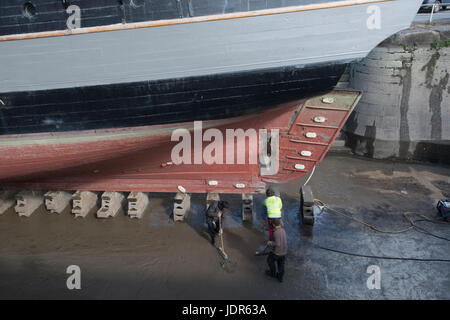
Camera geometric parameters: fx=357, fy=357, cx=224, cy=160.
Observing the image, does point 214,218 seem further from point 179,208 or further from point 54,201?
point 54,201

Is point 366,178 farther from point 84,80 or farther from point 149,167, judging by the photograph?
point 84,80

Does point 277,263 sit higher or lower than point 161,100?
lower

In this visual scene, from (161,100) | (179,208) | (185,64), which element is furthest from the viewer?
(179,208)

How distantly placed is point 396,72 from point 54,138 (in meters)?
7.87

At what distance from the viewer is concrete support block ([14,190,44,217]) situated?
22.6ft

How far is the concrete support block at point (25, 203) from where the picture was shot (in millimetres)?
6895

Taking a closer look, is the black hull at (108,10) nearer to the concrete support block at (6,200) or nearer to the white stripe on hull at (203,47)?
the white stripe on hull at (203,47)

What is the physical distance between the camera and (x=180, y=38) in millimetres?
4918

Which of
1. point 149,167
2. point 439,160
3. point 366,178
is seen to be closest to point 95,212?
point 149,167

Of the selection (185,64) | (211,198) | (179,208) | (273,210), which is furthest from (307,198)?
(185,64)

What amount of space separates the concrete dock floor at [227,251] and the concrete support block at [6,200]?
14 cm

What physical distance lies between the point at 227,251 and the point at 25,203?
409 cm

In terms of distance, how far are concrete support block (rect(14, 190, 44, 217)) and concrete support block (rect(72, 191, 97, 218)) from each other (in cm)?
89

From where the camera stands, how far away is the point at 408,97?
893 centimetres
